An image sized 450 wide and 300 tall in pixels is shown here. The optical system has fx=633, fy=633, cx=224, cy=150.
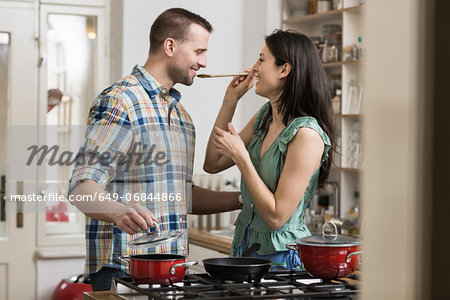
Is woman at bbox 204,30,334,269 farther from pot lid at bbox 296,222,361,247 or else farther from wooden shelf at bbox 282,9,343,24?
wooden shelf at bbox 282,9,343,24

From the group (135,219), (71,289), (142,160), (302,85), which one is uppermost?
(302,85)

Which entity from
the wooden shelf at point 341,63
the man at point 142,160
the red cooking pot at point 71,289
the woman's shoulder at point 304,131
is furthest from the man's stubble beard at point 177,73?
the red cooking pot at point 71,289

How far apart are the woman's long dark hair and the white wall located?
7.64ft

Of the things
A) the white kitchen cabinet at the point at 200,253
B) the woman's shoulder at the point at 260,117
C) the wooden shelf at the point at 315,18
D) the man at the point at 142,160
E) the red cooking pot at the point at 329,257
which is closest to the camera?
the red cooking pot at the point at 329,257

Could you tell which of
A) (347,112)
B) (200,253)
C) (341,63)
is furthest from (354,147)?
(200,253)

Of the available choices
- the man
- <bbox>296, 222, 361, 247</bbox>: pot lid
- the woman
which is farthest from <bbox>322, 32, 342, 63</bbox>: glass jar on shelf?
<bbox>296, 222, 361, 247</bbox>: pot lid

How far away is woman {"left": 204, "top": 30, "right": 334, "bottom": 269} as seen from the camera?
200 centimetres

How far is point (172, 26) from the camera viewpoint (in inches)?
101

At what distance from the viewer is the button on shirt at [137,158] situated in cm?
217

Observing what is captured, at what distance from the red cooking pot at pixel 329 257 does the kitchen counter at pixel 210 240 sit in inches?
83.3

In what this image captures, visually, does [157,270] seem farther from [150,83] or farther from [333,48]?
[333,48]

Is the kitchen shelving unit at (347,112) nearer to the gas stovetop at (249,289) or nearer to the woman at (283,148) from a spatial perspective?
the woman at (283,148)

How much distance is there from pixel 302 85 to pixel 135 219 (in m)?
0.78

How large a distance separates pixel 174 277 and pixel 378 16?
119 centimetres
